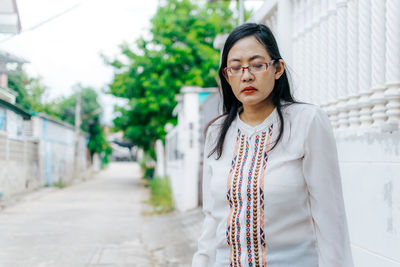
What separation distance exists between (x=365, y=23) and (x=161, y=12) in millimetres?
15575

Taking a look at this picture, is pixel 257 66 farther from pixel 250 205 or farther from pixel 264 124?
pixel 250 205

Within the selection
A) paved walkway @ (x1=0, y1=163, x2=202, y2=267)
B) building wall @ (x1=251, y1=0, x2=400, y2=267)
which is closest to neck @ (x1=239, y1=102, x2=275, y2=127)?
building wall @ (x1=251, y1=0, x2=400, y2=267)

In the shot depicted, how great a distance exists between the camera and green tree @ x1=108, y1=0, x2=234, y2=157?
16.4m

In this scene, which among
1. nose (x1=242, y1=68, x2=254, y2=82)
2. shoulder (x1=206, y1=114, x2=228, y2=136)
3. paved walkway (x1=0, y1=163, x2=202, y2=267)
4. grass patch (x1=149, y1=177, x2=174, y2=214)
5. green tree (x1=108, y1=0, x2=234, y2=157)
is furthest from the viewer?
green tree (x1=108, y1=0, x2=234, y2=157)

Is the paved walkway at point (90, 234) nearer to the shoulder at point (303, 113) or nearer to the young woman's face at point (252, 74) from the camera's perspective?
the young woman's face at point (252, 74)

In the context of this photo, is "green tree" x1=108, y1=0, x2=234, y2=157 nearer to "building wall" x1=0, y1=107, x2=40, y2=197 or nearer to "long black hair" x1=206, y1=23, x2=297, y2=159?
"building wall" x1=0, y1=107, x2=40, y2=197

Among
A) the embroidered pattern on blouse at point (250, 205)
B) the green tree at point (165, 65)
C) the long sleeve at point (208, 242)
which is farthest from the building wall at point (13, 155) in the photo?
the green tree at point (165, 65)

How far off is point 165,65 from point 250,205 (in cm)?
1525

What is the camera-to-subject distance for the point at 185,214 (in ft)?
32.2

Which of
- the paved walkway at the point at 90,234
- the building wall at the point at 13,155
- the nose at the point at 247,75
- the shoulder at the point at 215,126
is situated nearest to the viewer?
the nose at the point at 247,75

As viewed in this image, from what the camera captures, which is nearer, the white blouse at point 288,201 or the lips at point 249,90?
the white blouse at point 288,201

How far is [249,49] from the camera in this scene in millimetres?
1540

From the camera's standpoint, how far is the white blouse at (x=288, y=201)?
135 cm

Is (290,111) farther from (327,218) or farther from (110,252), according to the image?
(110,252)
